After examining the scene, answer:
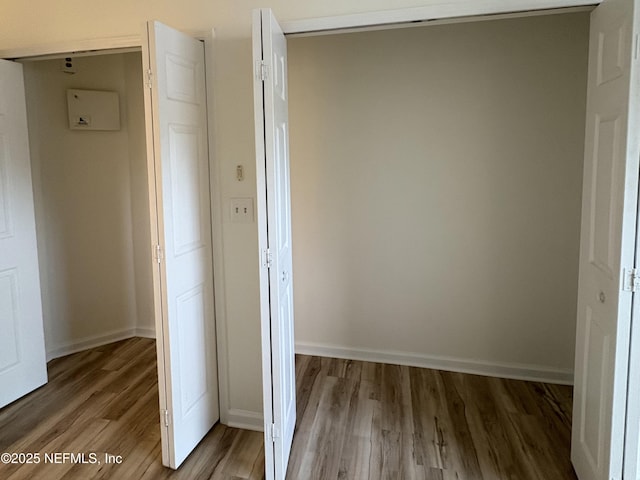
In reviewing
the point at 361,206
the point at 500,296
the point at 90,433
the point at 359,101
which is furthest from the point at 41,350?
the point at 500,296

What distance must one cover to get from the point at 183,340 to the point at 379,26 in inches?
67.5

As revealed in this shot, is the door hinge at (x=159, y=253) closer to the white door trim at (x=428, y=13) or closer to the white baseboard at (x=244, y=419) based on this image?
the white baseboard at (x=244, y=419)

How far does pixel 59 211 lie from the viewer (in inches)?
129

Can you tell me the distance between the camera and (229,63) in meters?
2.18

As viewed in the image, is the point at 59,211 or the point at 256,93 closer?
the point at 256,93

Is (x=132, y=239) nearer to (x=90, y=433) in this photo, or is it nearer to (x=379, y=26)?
(x=90, y=433)

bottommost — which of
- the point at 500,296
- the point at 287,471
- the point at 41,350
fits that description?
the point at 287,471

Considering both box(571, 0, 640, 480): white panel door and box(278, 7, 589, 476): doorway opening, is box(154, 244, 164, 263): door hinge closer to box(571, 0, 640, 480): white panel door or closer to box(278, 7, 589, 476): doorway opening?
box(278, 7, 589, 476): doorway opening

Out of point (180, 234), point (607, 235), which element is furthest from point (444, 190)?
point (180, 234)

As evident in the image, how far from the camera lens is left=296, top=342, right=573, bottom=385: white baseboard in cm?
293

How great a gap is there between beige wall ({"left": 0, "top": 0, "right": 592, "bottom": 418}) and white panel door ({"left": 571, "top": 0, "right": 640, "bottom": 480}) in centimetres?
109

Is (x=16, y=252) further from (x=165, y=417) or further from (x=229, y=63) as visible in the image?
(x=229, y=63)

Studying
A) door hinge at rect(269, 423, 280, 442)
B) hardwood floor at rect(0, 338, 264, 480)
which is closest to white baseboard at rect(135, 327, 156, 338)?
hardwood floor at rect(0, 338, 264, 480)

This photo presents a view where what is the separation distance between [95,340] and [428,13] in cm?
335
